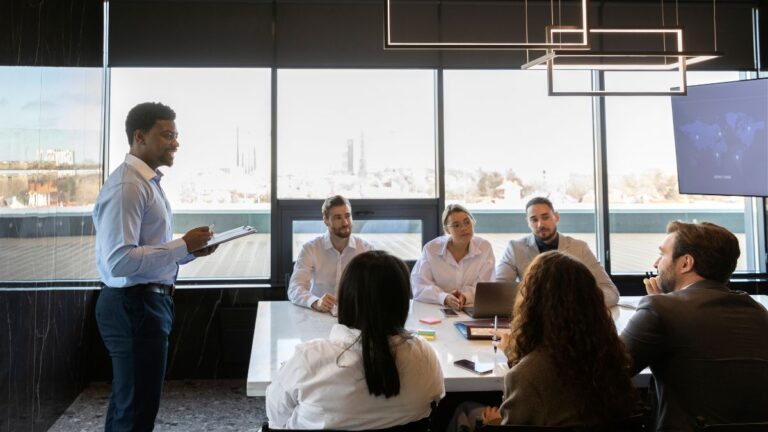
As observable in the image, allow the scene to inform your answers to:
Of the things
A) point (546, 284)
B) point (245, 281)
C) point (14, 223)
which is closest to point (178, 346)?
point (245, 281)

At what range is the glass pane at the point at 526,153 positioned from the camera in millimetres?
4766

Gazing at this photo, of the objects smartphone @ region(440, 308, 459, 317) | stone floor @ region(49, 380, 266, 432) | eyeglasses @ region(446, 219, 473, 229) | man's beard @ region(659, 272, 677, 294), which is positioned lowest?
stone floor @ region(49, 380, 266, 432)

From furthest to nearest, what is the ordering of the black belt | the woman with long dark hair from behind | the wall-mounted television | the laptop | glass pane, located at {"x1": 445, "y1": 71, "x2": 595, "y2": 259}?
glass pane, located at {"x1": 445, "y1": 71, "x2": 595, "y2": 259}, the wall-mounted television, the laptop, the black belt, the woman with long dark hair from behind

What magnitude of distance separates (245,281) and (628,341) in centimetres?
339

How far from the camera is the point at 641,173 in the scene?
15.8 ft

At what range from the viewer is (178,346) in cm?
439

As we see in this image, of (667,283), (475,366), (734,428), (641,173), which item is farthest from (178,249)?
(641,173)

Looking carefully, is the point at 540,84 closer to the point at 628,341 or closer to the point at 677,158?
the point at 677,158

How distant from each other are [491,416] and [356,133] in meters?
3.17

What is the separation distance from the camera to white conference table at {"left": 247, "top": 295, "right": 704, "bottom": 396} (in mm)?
1992

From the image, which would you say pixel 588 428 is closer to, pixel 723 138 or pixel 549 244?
pixel 549 244

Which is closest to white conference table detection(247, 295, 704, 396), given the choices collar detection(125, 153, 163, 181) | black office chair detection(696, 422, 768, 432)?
black office chair detection(696, 422, 768, 432)

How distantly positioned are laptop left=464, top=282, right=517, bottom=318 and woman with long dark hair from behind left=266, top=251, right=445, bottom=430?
1223mm

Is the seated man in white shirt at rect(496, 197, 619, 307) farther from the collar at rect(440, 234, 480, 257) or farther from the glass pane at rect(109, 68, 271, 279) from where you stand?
the glass pane at rect(109, 68, 271, 279)
